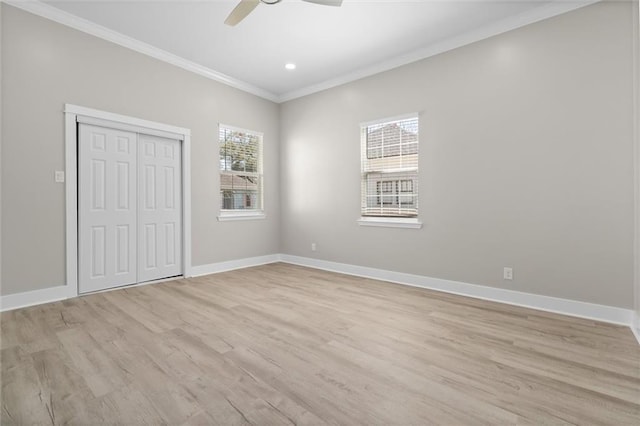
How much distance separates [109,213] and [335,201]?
126 inches

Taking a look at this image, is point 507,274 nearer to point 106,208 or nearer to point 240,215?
point 240,215

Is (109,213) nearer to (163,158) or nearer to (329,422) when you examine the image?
(163,158)

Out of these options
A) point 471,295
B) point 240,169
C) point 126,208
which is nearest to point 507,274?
point 471,295

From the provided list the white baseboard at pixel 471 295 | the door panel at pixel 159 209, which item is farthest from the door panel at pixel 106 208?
the white baseboard at pixel 471 295

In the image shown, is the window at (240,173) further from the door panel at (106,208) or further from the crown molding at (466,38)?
the crown molding at (466,38)

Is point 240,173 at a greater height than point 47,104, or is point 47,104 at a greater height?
point 47,104

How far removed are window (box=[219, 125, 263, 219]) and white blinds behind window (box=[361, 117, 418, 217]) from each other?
205 cm

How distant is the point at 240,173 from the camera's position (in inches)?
212

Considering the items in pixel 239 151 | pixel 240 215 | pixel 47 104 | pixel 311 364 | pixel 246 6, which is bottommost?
pixel 311 364

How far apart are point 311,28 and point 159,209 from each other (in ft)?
10.3

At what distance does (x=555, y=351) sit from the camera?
229cm

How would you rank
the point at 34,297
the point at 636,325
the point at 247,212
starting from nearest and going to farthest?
the point at 636,325 < the point at 34,297 < the point at 247,212

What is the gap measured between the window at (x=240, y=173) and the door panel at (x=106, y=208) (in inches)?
54.6

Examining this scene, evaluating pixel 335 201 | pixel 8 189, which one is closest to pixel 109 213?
pixel 8 189
